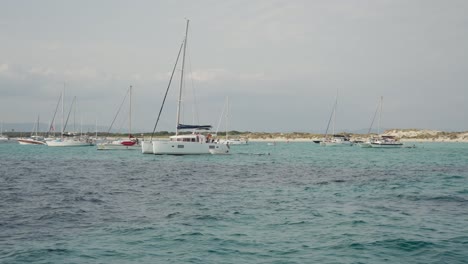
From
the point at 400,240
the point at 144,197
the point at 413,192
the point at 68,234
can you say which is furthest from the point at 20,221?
the point at 413,192

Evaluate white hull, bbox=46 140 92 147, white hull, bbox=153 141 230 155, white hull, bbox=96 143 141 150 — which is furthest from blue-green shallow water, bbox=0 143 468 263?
white hull, bbox=46 140 92 147

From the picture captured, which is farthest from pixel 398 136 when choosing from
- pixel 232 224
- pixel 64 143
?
pixel 232 224

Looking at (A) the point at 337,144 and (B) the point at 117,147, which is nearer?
(B) the point at 117,147

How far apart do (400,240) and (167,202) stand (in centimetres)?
1048

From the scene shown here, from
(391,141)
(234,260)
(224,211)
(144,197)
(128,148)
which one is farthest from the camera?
(391,141)

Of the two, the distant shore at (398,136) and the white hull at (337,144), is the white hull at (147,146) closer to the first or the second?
the white hull at (337,144)

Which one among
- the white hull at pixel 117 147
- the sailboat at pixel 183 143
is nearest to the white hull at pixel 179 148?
the sailboat at pixel 183 143

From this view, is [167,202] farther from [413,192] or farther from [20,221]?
[413,192]

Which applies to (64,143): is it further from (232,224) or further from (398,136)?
(398,136)

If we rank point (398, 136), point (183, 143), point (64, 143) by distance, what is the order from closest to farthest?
1. point (183, 143)
2. point (64, 143)
3. point (398, 136)

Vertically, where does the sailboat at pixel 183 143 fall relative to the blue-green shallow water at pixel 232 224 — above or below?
above

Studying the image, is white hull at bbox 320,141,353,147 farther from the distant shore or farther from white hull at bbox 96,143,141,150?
white hull at bbox 96,143,141,150

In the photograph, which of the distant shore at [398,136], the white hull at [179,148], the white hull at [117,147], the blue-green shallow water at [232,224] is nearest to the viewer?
the blue-green shallow water at [232,224]

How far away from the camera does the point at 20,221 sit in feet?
49.2
